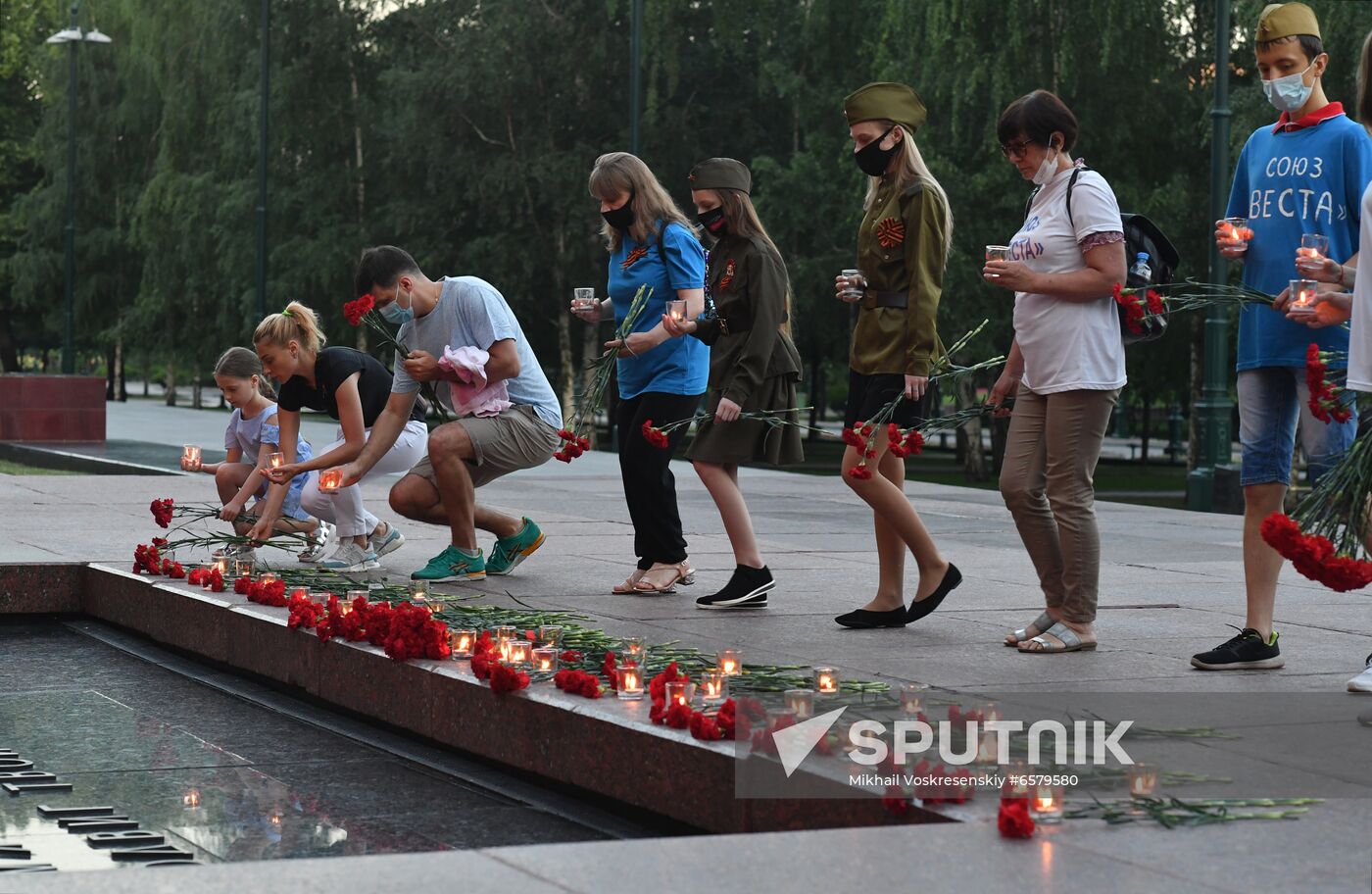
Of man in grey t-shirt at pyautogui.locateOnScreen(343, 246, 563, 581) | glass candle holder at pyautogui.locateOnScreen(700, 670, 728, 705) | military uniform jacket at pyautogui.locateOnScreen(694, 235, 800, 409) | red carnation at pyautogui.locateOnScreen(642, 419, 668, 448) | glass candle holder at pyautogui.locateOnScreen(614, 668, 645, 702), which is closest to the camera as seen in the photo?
glass candle holder at pyautogui.locateOnScreen(700, 670, 728, 705)

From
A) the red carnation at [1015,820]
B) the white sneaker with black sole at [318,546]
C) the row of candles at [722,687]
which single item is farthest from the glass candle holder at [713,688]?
the white sneaker with black sole at [318,546]

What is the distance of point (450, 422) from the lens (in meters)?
8.21

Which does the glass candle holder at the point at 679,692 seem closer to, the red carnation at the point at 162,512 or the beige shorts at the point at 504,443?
the beige shorts at the point at 504,443

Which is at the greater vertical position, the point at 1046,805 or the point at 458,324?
the point at 458,324

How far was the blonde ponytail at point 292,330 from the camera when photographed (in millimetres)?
8281

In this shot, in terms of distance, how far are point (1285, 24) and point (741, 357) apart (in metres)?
2.45

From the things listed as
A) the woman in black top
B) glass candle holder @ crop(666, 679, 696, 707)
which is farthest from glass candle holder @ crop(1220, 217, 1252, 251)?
the woman in black top

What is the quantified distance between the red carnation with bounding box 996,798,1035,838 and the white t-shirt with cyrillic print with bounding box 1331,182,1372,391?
1917 mm

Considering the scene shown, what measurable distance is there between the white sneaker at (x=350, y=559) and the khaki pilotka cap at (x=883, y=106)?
3.26 metres

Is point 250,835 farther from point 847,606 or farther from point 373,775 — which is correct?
point 847,606

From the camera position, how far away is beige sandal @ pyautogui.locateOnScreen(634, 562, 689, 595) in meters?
7.74

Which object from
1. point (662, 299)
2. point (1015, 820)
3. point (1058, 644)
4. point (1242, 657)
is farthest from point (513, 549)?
point (1015, 820)

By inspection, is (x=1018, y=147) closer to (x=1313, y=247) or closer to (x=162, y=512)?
(x=1313, y=247)

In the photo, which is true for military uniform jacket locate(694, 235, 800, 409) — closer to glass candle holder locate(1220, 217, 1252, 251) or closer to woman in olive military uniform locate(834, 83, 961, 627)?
woman in olive military uniform locate(834, 83, 961, 627)
